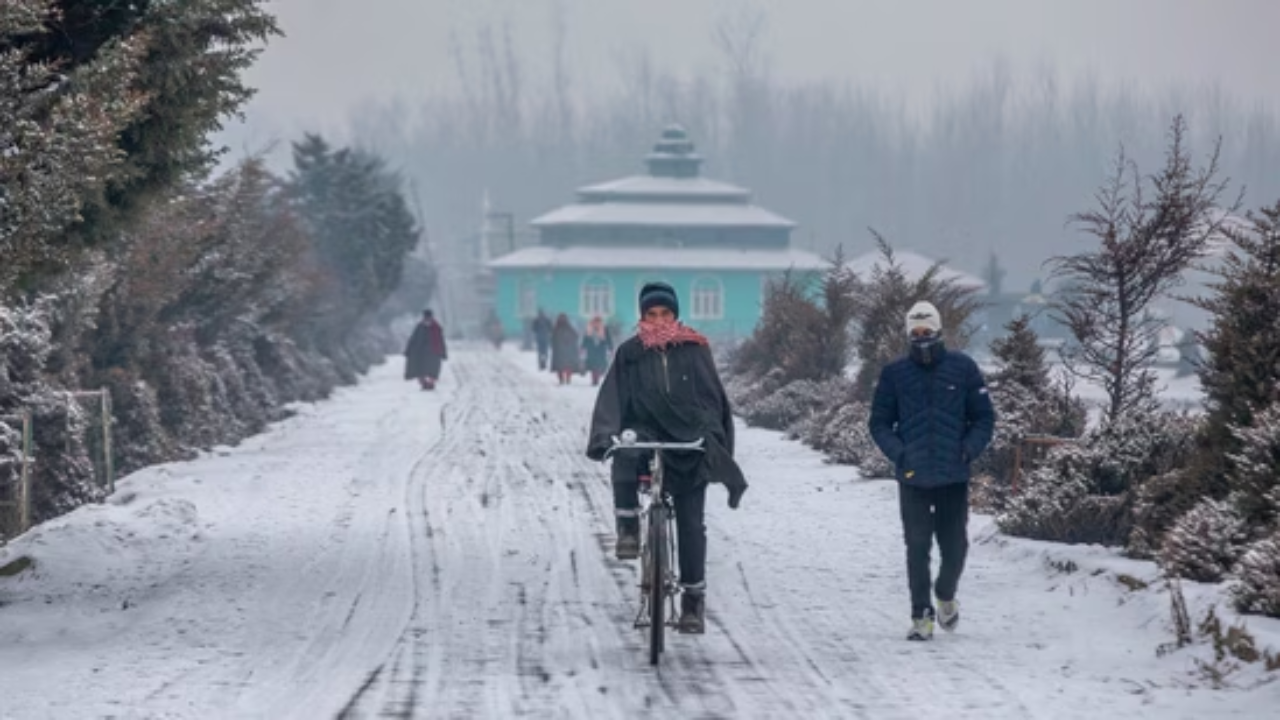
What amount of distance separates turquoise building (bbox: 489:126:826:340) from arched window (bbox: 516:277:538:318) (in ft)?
0.31

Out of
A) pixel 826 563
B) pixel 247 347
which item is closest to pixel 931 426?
pixel 826 563

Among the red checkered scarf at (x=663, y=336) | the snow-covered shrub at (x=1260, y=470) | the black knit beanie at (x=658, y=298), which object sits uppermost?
the black knit beanie at (x=658, y=298)

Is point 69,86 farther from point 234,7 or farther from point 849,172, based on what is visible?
point 849,172

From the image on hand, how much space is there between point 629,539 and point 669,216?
301 ft

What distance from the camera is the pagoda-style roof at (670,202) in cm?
10194

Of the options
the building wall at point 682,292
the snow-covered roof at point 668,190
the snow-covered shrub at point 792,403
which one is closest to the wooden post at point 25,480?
the snow-covered shrub at point 792,403

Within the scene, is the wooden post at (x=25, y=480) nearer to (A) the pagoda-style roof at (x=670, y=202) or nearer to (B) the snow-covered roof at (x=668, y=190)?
(A) the pagoda-style roof at (x=670, y=202)

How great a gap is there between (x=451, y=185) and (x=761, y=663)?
163726 millimetres

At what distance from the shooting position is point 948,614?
11391mm

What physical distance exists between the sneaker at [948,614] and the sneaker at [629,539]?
1.83 meters

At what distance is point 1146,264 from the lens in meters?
17.8

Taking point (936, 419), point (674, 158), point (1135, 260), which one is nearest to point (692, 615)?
point (936, 419)

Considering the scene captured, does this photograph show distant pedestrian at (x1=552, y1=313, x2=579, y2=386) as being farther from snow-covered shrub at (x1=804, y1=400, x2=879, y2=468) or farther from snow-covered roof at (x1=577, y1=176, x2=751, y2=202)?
snow-covered roof at (x1=577, y1=176, x2=751, y2=202)

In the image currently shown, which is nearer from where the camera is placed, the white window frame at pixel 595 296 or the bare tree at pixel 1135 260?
the bare tree at pixel 1135 260
